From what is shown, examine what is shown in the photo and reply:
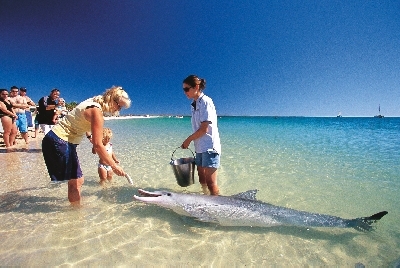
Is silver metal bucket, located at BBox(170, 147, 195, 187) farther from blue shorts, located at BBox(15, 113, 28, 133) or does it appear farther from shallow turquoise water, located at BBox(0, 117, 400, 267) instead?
blue shorts, located at BBox(15, 113, 28, 133)

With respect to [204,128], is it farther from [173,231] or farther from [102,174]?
[102,174]

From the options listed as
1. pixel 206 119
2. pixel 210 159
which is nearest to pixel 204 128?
pixel 206 119

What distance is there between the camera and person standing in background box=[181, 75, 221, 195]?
4434 mm

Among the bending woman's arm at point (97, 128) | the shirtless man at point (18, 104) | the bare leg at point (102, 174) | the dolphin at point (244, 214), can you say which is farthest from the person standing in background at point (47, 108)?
the dolphin at point (244, 214)

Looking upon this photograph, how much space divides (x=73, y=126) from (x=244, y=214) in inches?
126

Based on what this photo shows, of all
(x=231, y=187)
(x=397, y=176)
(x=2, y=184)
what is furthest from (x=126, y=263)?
(x=397, y=176)

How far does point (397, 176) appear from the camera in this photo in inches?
291

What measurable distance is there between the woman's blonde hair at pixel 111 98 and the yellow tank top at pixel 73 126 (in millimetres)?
Answer: 151

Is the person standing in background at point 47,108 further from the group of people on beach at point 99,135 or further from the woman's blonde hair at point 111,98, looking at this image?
the woman's blonde hair at point 111,98

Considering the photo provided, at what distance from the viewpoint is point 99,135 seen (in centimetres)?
350

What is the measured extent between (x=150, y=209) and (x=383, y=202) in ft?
17.0

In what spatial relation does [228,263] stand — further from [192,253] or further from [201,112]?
[201,112]

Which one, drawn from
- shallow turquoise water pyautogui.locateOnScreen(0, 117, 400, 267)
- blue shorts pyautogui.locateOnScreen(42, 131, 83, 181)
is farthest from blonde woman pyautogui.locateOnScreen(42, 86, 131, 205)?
shallow turquoise water pyautogui.locateOnScreen(0, 117, 400, 267)

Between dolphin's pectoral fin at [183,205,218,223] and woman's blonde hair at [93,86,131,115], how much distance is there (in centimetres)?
203
